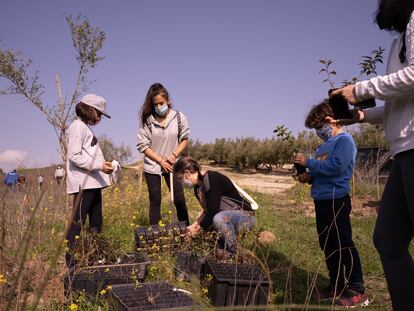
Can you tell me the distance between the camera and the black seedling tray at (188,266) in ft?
10.4

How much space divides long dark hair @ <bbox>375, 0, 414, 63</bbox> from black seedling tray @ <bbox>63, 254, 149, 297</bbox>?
7.19ft

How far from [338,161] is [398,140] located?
122 cm

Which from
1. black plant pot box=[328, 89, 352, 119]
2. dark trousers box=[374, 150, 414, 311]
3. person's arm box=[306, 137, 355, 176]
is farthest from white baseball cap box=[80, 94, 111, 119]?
dark trousers box=[374, 150, 414, 311]

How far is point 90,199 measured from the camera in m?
3.66

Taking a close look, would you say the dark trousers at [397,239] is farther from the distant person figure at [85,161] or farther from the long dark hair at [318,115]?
the distant person figure at [85,161]

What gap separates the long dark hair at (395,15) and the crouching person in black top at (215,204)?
210cm

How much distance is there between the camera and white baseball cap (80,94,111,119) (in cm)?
368

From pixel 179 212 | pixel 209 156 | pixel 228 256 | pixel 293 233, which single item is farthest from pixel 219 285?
pixel 209 156

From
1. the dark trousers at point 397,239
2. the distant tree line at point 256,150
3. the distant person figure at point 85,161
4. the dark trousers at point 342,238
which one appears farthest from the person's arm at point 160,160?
the distant tree line at point 256,150

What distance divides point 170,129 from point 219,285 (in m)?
2.29

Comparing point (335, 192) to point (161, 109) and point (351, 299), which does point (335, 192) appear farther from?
point (161, 109)

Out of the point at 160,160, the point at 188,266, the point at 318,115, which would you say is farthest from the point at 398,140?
the point at 160,160

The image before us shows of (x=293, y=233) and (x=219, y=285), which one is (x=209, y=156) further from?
(x=219, y=285)

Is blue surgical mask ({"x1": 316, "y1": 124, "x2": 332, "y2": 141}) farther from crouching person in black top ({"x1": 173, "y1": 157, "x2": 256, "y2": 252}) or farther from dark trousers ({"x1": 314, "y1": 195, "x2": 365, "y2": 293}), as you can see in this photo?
crouching person in black top ({"x1": 173, "y1": 157, "x2": 256, "y2": 252})
